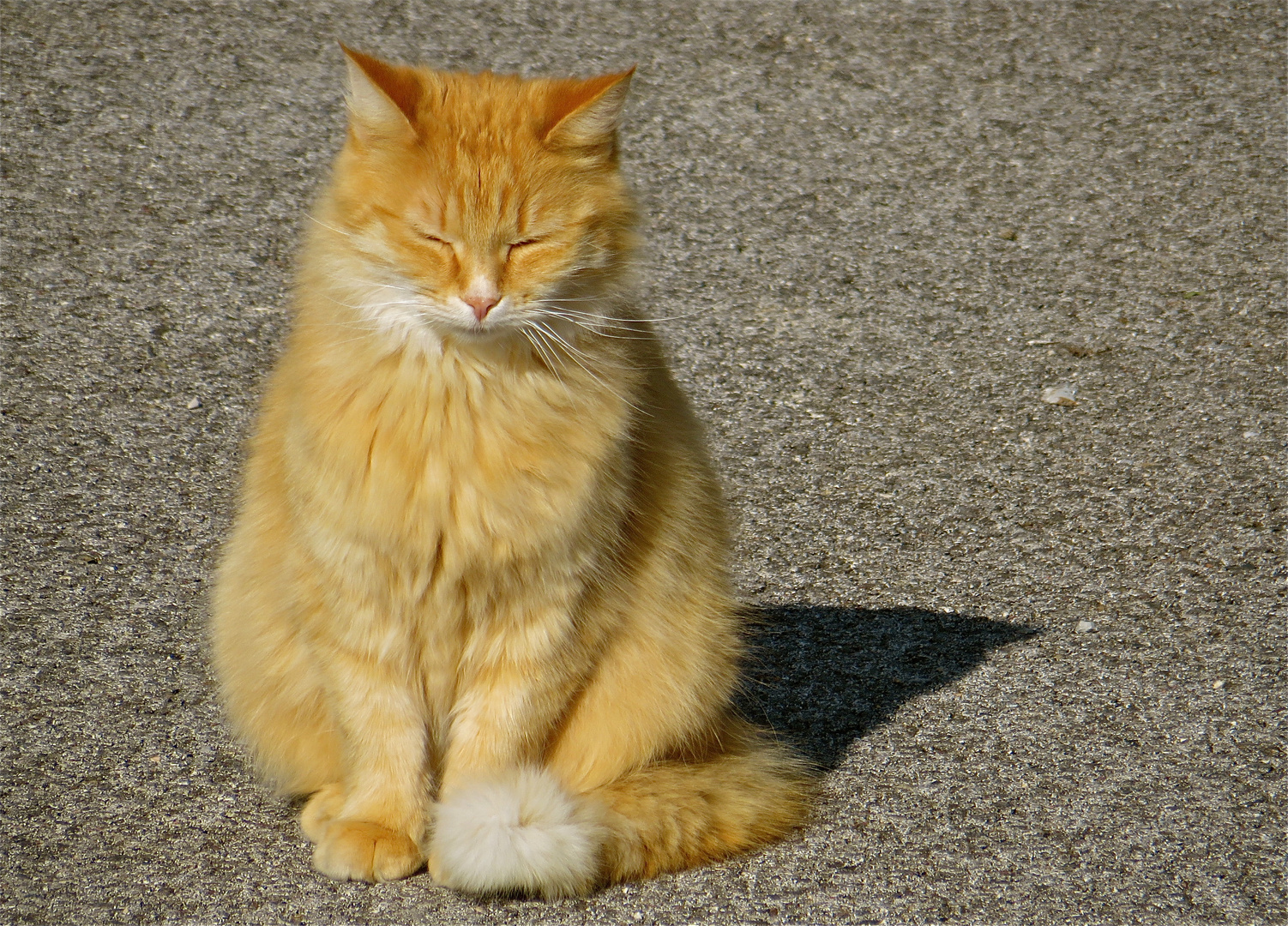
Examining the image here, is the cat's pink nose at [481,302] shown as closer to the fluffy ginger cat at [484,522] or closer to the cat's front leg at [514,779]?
the fluffy ginger cat at [484,522]

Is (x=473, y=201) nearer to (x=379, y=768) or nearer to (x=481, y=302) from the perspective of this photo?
(x=481, y=302)

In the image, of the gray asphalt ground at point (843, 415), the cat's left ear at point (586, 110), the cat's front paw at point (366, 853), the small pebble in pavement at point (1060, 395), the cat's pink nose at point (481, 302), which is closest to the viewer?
the cat's pink nose at point (481, 302)

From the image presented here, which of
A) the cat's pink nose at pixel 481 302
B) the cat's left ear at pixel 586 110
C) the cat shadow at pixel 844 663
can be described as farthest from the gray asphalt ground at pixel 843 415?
the cat's left ear at pixel 586 110

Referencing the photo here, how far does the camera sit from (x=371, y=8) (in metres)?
6.25

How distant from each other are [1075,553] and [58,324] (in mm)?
3550

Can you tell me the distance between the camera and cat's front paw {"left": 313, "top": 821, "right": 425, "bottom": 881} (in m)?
2.24

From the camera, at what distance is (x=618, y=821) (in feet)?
7.40

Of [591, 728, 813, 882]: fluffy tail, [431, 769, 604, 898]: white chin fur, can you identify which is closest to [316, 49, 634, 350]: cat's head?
[431, 769, 604, 898]: white chin fur

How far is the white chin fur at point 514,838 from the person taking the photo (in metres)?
2.09

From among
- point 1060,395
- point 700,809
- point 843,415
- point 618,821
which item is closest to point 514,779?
point 618,821

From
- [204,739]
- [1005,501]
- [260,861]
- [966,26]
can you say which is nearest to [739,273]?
[1005,501]

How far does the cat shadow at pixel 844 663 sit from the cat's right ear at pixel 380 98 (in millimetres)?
1456

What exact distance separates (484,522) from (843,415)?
2.46 meters

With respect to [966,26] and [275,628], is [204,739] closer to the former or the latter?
[275,628]
